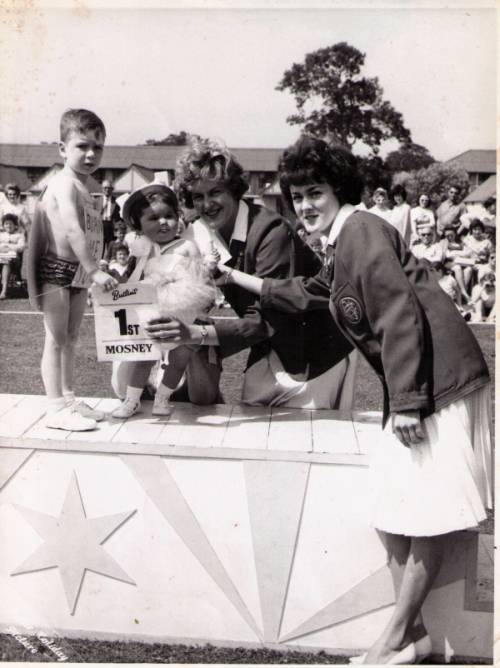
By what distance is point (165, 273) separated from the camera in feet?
8.71

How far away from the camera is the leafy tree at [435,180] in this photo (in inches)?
135

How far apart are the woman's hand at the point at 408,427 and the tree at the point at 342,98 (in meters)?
1.03

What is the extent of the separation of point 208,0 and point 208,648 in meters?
2.23

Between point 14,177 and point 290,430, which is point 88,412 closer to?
point 290,430

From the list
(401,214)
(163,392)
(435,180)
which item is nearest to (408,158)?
(435,180)

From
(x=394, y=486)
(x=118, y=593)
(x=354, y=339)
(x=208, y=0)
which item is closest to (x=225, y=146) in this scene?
(x=208, y=0)

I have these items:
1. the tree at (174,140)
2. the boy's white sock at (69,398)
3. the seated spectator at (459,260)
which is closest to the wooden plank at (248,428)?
the boy's white sock at (69,398)

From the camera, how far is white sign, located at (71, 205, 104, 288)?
8.59ft

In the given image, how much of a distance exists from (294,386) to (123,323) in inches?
29.9

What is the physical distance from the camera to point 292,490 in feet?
7.85

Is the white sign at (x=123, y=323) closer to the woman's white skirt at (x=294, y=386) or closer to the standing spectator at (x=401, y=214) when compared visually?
the woman's white skirt at (x=294, y=386)

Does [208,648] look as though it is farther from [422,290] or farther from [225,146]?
[225,146]

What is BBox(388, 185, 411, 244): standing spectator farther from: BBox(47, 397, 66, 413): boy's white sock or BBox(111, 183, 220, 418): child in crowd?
BBox(47, 397, 66, 413): boy's white sock

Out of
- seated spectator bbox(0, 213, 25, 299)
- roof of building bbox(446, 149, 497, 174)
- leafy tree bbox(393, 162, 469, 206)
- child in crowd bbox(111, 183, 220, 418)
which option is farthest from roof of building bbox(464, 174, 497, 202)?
seated spectator bbox(0, 213, 25, 299)
